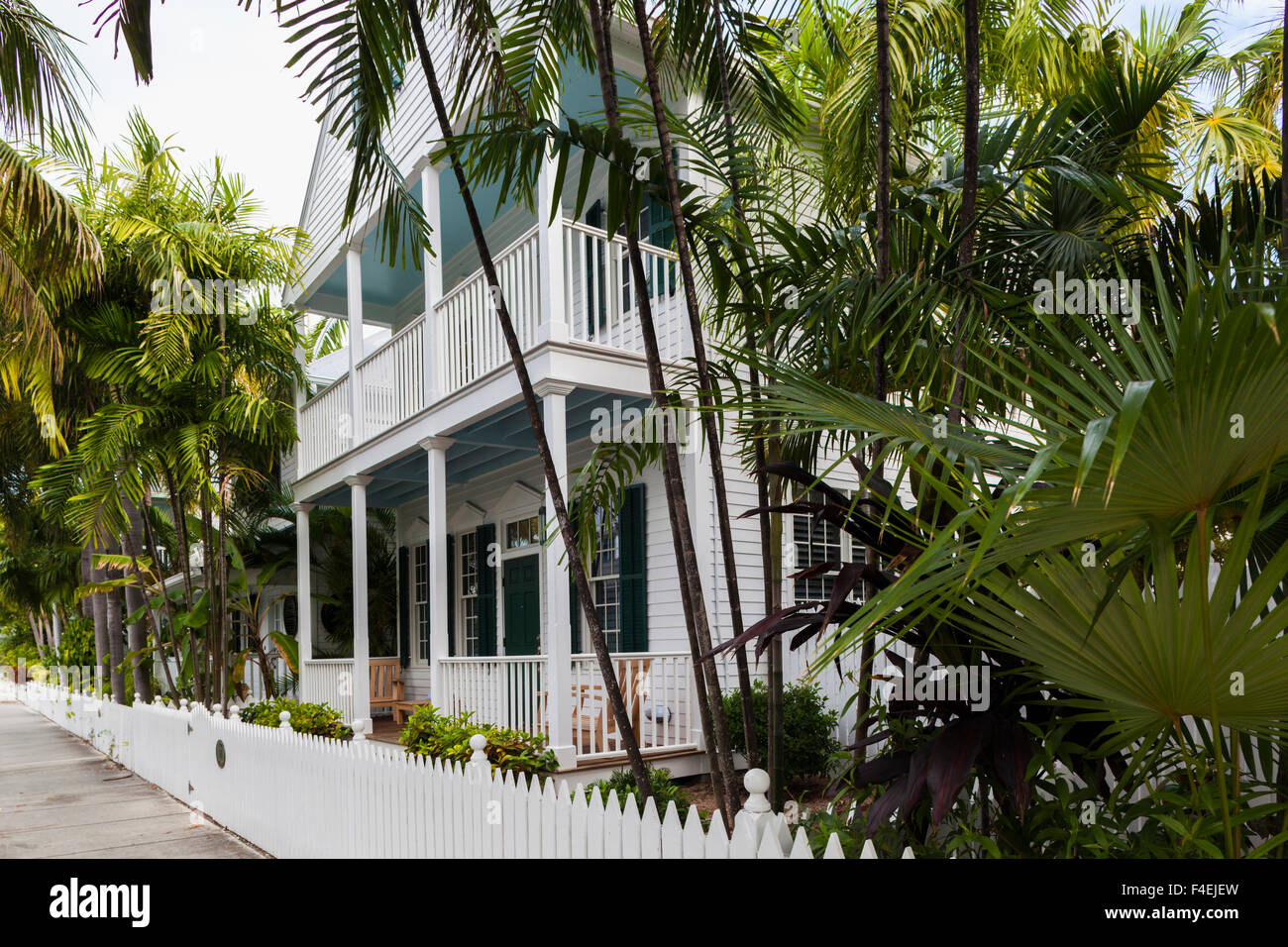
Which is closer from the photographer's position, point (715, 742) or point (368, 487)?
point (715, 742)

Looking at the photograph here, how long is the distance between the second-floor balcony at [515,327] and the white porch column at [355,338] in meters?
0.02

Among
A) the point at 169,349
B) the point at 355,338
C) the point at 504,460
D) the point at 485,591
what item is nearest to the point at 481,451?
the point at 504,460

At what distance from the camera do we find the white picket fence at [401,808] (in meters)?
2.77

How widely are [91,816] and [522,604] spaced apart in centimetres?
492

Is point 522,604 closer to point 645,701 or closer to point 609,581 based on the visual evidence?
point 609,581

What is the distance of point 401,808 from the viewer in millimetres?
4668

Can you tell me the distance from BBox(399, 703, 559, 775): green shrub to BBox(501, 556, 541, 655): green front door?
128 inches

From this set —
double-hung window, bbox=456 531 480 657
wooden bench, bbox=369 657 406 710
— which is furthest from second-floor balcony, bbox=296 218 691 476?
wooden bench, bbox=369 657 406 710

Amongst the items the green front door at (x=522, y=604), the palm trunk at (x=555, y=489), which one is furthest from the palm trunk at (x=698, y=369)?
the green front door at (x=522, y=604)

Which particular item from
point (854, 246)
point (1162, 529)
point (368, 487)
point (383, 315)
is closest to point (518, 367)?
point (854, 246)

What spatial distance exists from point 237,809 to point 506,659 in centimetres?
228

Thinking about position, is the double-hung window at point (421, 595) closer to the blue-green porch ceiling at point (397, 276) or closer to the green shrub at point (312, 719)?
the green shrub at point (312, 719)
